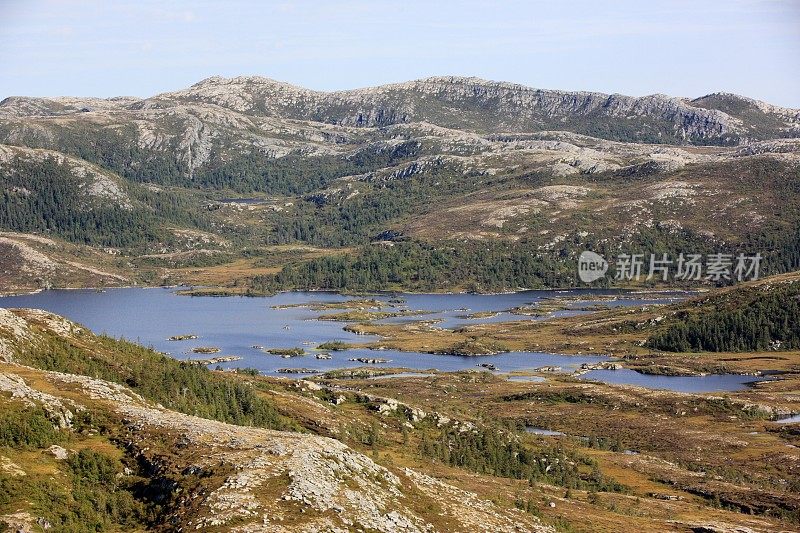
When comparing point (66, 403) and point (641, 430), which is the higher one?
point (66, 403)

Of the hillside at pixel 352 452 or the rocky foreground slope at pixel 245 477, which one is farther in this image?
the hillside at pixel 352 452

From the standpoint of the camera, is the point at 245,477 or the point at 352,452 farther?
the point at 352,452

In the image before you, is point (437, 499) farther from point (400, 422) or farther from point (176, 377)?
point (400, 422)

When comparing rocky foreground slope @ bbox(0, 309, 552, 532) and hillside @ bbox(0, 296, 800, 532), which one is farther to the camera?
hillside @ bbox(0, 296, 800, 532)

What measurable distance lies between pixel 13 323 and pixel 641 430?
93009 mm

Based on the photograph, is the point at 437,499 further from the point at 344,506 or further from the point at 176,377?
the point at 176,377

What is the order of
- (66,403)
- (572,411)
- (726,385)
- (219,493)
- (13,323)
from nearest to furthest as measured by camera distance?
(219,493), (66,403), (13,323), (572,411), (726,385)

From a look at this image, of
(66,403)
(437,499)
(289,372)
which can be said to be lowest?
(289,372)

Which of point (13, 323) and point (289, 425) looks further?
point (289, 425)

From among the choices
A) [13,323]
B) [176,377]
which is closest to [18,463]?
[13,323]

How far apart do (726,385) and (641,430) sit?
4834cm

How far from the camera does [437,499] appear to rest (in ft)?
217

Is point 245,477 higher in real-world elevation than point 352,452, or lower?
higher

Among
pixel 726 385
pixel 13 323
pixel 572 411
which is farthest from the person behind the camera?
pixel 726 385
